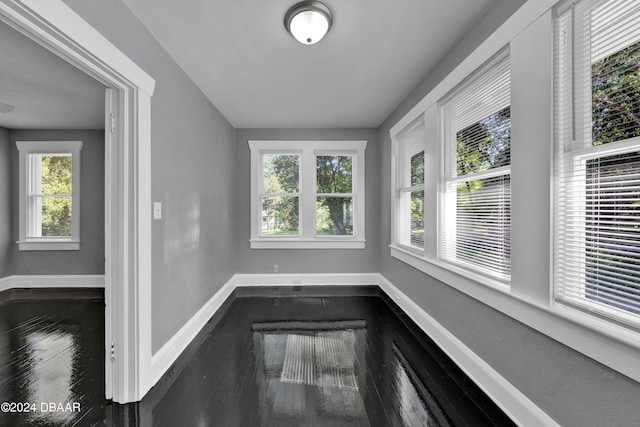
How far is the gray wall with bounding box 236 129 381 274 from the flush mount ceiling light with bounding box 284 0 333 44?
242cm

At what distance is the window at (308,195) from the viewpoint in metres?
4.35

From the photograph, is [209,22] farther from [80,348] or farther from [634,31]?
[80,348]

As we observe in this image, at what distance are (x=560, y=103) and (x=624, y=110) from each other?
259mm

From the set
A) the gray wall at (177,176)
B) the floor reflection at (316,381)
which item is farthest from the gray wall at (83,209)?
the floor reflection at (316,381)

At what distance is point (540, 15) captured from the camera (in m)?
1.38

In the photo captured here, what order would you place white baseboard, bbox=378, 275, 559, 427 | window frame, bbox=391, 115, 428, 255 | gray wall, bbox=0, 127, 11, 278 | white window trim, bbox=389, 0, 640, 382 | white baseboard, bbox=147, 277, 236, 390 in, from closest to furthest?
white window trim, bbox=389, 0, 640, 382 → white baseboard, bbox=378, 275, 559, 427 → white baseboard, bbox=147, 277, 236, 390 → window frame, bbox=391, 115, 428, 255 → gray wall, bbox=0, 127, 11, 278

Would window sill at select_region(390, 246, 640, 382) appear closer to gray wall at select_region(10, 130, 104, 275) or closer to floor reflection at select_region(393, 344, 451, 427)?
floor reflection at select_region(393, 344, 451, 427)

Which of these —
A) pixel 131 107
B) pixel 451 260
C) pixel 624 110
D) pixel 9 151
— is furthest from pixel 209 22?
pixel 9 151

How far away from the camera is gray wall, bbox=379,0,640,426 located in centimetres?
112

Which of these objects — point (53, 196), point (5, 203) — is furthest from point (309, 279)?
point (5, 203)

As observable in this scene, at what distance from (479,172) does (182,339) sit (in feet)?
9.44

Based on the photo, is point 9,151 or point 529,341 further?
point 9,151

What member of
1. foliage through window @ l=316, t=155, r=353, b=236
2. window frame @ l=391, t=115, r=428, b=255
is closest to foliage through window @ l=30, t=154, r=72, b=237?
foliage through window @ l=316, t=155, r=353, b=236

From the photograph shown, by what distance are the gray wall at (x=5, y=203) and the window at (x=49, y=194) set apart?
176 mm
